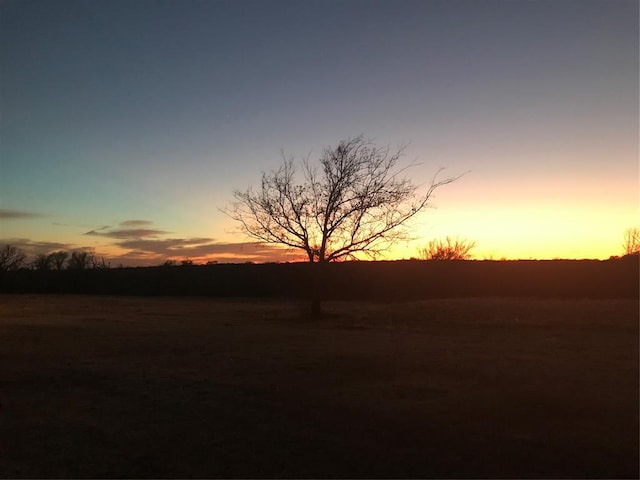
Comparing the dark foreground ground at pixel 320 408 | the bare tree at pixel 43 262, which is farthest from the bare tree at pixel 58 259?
the dark foreground ground at pixel 320 408

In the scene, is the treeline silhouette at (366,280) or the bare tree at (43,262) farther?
the bare tree at (43,262)

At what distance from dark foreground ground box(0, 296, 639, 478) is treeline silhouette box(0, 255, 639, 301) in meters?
15.0

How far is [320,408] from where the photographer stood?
339 inches

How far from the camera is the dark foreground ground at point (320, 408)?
20.9 ft

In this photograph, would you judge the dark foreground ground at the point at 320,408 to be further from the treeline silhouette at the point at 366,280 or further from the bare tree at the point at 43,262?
the bare tree at the point at 43,262

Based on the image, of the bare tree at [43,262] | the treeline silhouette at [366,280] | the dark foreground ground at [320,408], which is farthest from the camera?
the bare tree at [43,262]

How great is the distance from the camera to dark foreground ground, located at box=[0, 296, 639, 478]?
6367mm

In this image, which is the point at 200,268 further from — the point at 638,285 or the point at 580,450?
the point at 580,450

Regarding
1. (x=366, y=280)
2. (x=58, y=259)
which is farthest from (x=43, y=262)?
(x=366, y=280)

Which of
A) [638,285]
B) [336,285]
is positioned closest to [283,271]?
[336,285]

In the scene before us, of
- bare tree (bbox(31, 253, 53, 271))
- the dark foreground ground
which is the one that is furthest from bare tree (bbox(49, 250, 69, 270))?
the dark foreground ground

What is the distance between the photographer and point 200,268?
6975cm

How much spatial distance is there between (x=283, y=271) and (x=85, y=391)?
51216 mm

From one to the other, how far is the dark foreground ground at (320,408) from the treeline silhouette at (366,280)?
49.3 ft
